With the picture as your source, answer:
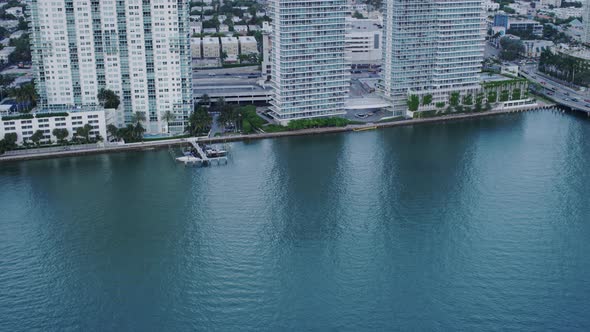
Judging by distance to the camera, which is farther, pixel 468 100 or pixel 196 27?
pixel 196 27

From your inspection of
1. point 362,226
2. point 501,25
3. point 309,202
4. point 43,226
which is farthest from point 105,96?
point 501,25

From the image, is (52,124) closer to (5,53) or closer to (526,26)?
(5,53)

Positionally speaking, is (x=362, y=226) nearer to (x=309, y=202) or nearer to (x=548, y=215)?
(x=309, y=202)

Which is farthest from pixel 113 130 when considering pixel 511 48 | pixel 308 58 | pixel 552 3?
pixel 552 3

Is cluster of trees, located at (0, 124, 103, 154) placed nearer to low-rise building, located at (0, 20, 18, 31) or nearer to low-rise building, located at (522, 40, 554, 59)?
low-rise building, located at (0, 20, 18, 31)

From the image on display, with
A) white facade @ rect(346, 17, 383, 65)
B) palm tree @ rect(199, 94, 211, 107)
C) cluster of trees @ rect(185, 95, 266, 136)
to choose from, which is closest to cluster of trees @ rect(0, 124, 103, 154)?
cluster of trees @ rect(185, 95, 266, 136)

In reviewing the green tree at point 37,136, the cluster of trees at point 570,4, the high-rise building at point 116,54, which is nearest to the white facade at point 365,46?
the high-rise building at point 116,54
